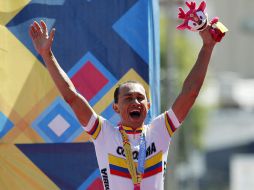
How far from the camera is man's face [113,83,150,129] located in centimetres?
625

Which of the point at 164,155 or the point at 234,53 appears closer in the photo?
the point at 164,155

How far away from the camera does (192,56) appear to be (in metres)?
46.1

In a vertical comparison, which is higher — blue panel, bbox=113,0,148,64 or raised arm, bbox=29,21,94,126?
blue panel, bbox=113,0,148,64

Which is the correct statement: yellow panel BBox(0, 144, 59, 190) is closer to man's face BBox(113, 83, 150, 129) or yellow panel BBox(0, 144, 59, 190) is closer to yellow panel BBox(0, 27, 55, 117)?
yellow panel BBox(0, 27, 55, 117)

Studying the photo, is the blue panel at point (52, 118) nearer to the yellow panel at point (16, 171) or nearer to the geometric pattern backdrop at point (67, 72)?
the geometric pattern backdrop at point (67, 72)

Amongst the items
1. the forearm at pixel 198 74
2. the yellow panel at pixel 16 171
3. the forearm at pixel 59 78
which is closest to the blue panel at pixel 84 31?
the yellow panel at pixel 16 171

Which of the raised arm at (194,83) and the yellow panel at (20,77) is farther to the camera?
the yellow panel at (20,77)

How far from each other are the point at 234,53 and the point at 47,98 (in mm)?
84855

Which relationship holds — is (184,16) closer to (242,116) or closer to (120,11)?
(120,11)

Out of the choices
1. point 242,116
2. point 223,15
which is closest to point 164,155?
point 242,116

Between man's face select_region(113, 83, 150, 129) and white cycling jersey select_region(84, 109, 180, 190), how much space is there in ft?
0.19

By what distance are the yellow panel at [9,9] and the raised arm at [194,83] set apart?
1662 millimetres

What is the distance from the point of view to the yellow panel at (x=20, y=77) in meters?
7.32

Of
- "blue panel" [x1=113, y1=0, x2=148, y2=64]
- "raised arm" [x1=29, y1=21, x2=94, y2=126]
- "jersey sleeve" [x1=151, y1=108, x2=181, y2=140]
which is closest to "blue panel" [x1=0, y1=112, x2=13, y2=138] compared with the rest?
"blue panel" [x1=113, y1=0, x2=148, y2=64]
